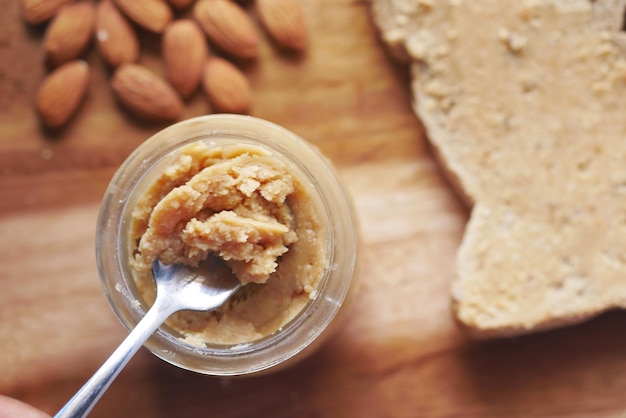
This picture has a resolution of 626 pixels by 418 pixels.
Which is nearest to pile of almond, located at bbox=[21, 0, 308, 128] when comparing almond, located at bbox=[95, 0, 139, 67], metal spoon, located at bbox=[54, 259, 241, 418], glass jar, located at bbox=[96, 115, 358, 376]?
almond, located at bbox=[95, 0, 139, 67]

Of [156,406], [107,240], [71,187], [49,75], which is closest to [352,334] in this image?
[156,406]

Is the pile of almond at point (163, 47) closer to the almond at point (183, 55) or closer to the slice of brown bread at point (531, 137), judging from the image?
the almond at point (183, 55)

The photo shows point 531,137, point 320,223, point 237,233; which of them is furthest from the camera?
point 531,137

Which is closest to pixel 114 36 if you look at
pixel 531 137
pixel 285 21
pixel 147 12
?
pixel 147 12

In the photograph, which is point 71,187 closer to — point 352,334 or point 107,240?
point 107,240

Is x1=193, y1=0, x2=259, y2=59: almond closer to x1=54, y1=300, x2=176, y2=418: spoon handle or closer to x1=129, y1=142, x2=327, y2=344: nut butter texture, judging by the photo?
x1=129, y1=142, x2=327, y2=344: nut butter texture

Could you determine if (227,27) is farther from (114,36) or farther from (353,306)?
(353,306)
